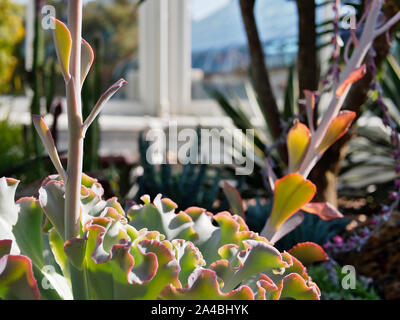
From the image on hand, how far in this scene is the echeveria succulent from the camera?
0.33 m

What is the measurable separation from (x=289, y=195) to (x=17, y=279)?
258 millimetres

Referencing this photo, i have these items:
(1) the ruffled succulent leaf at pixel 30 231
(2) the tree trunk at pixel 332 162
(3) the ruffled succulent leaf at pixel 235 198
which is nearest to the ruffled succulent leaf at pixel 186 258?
(1) the ruffled succulent leaf at pixel 30 231

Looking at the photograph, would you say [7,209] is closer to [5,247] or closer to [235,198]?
[5,247]

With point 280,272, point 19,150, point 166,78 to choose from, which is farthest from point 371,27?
point 166,78

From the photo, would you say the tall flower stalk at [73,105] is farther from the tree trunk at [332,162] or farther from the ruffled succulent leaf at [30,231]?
the tree trunk at [332,162]

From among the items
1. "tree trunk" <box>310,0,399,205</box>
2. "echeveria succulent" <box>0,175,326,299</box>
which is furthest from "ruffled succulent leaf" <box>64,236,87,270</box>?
"tree trunk" <box>310,0,399,205</box>

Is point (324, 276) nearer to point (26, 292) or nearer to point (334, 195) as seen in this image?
point (334, 195)

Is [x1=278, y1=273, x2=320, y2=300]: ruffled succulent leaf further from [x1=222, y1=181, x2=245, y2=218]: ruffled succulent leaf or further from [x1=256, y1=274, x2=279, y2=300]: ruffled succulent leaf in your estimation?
[x1=222, y1=181, x2=245, y2=218]: ruffled succulent leaf

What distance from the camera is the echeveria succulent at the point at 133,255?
0.33 m

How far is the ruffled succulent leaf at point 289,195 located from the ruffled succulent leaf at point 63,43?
23 cm

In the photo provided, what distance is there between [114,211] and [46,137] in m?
Result: 0.10

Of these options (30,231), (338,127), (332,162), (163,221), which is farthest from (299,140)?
(332,162)

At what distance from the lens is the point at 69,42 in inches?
13.1

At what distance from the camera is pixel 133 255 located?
372 millimetres
